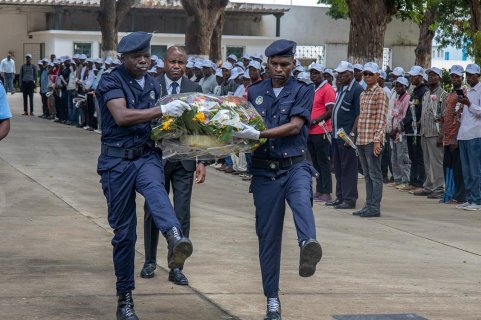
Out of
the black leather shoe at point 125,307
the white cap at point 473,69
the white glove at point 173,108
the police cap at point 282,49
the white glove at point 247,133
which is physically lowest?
the black leather shoe at point 125,307

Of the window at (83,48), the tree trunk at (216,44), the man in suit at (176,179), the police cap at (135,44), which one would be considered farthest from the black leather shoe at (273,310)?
the window at (83,48)

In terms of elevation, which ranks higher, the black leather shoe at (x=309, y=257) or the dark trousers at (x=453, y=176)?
the black leather shoe at (x=309, y=257)

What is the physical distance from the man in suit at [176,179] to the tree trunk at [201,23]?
21023 millimetres

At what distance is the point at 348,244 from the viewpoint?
1192 centimetres

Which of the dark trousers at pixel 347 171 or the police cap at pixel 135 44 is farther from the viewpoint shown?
the dark trousers at pixel 347 171

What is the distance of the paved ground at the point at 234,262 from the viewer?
847 centimetres

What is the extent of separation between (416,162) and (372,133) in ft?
10.7

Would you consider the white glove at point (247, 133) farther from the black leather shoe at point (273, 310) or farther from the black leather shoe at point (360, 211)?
the black leather shoe at point (360, 211)

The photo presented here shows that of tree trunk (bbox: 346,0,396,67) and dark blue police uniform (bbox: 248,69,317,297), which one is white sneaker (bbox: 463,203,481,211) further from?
dark blue police uniform (bbox: 248,69,317,297)

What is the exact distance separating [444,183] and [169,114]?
33.0ft

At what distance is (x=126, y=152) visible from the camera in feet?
25.7

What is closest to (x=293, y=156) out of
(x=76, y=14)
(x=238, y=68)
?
(x=238, y=68)

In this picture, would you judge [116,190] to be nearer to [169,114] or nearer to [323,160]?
[169,114]

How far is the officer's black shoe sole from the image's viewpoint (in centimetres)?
712
